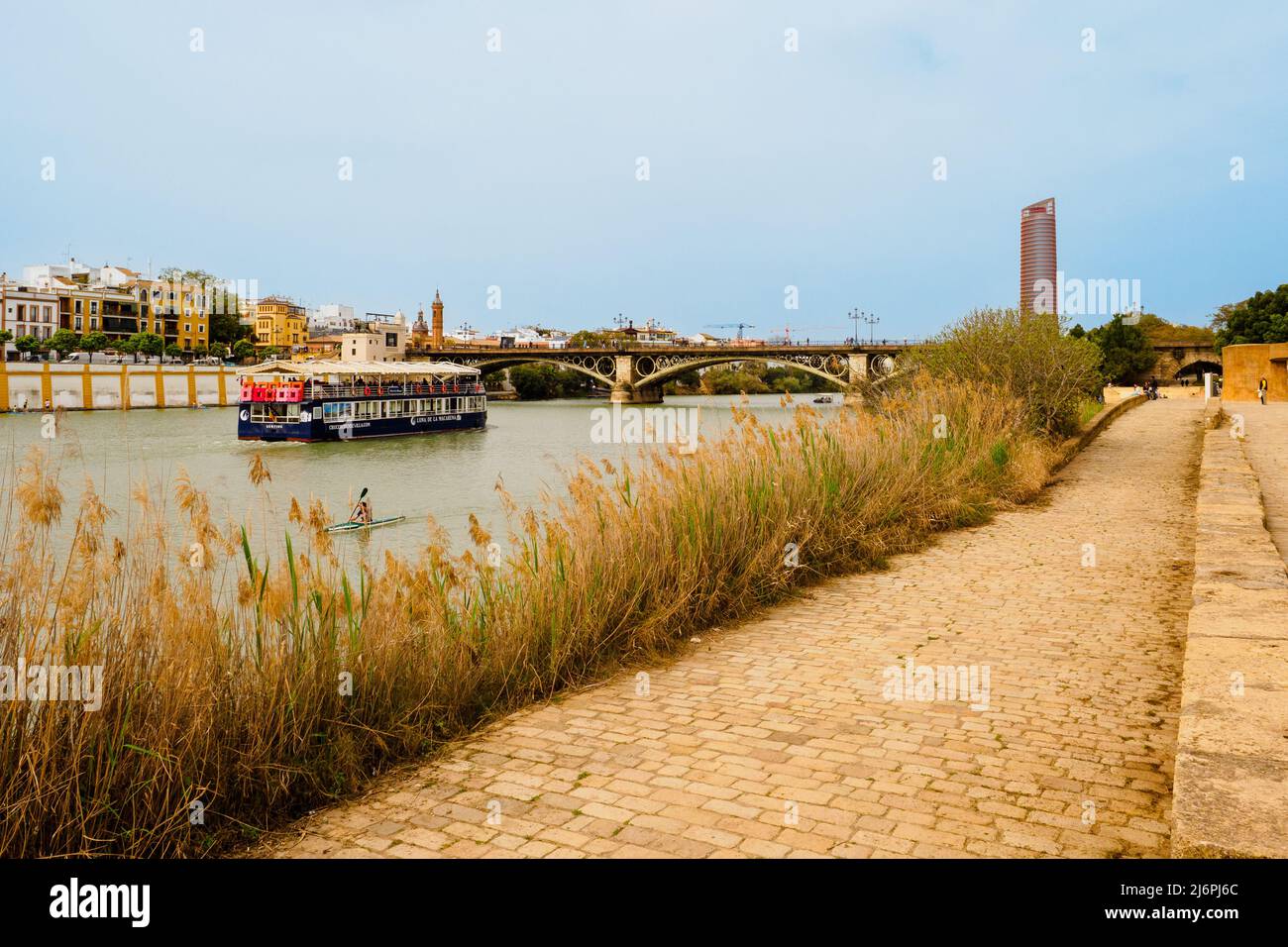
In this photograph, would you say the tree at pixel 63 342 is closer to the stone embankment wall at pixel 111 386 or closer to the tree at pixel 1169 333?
the stone embankment wall at pixel 111 386

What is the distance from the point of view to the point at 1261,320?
62.6 metres

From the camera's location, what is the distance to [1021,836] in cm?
319

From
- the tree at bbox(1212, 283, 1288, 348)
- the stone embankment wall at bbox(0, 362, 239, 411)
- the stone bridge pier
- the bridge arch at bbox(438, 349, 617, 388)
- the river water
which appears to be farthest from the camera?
the bridge arch at bbox(438, 349, 617, 388)

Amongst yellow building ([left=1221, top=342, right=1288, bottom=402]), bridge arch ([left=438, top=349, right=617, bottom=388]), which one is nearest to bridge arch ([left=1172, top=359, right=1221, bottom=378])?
yellow building ([left=1221, top=342, right=1288, bottom=402])

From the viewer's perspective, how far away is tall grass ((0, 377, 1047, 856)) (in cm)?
318

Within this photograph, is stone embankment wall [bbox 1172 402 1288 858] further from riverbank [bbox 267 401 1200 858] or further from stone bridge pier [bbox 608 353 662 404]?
stone bridge pier [bbox 608 353 662 404]

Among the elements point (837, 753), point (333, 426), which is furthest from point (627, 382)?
point (837, 753)

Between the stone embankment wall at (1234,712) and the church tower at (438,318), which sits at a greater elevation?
the church tower at (438,318)

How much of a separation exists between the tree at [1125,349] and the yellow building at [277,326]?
3508 inches

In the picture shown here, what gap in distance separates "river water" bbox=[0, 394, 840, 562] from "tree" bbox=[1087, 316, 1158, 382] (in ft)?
145

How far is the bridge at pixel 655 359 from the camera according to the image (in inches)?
2542

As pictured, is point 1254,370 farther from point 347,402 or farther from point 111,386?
point 111,386

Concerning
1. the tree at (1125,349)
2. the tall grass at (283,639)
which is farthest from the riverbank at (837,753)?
the tree at (1125,349)

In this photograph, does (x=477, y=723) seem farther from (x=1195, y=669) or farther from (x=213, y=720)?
(x=1195, y=669)
